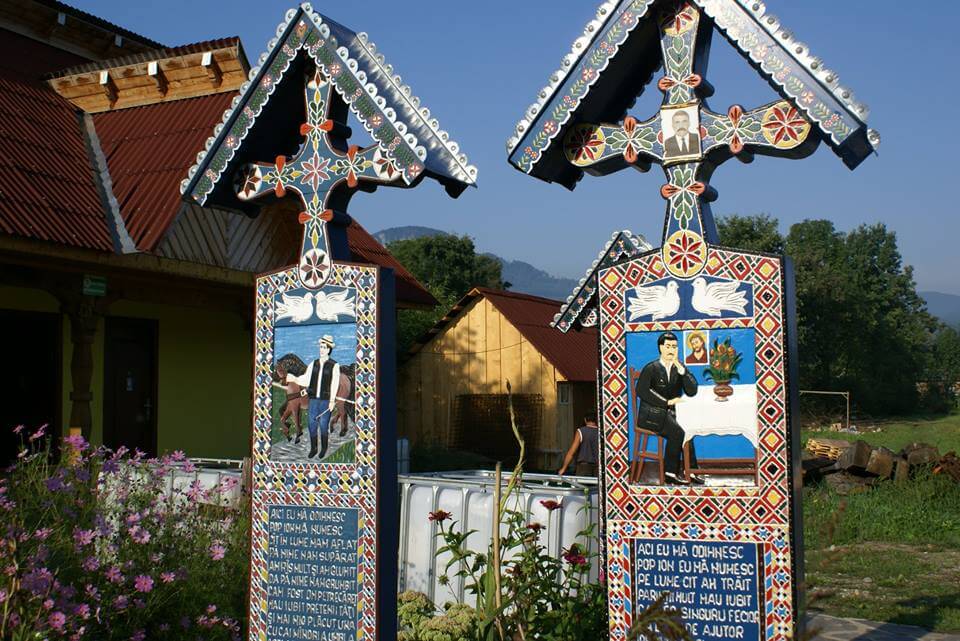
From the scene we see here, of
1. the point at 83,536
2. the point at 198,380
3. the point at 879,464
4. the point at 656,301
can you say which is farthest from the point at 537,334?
the point at 83,536

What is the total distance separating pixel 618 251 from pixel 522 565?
2.46 meters

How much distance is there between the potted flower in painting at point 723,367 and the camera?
4.80 metres

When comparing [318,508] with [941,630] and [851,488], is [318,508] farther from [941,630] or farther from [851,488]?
[851,488]

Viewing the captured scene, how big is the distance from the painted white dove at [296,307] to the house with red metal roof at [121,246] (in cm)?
587

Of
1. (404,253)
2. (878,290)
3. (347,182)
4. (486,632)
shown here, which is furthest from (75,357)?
(878,290)

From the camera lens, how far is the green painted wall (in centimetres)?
1491

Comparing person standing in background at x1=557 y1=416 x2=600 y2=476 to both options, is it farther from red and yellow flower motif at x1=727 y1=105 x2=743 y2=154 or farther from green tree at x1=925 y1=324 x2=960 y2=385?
green tree at x1=925 y1=324 x2=960 y2=385

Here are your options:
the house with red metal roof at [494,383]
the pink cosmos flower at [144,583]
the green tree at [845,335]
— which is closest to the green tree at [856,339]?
the green tree at [845,335]

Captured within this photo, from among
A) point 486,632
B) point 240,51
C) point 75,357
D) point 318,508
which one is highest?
point 240,51

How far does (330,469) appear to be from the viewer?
534 centimetres

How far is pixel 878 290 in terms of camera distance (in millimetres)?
60469

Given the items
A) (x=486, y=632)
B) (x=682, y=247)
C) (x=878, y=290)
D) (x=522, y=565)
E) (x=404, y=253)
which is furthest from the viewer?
(x=878, y=290)

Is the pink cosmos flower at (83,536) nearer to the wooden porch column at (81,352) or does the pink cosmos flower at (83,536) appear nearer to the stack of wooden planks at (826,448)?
the wooden porch column at (81,352)

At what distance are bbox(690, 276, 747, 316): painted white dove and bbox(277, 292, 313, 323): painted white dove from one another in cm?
204
